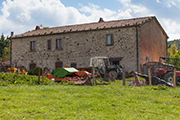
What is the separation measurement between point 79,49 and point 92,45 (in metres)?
1.69

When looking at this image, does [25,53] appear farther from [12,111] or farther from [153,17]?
[12,111]

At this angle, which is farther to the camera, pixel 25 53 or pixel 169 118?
pixel 25 53

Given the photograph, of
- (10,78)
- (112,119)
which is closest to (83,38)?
(10,78)

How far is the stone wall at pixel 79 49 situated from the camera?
893 inches

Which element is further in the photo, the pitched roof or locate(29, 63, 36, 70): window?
locate(29, 63, 36, 70): window

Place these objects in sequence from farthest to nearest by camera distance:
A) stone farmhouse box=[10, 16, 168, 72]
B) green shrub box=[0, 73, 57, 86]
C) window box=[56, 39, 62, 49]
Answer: window box=[56, 39, 62, 49] < stone farmhouse box=[10, 16, 168, 72] < green shrub box=[0, 73, 57, 86]

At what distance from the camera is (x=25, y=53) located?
28.1m

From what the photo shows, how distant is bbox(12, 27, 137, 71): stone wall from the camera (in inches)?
893

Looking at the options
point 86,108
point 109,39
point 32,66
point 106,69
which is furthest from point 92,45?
point 86,108

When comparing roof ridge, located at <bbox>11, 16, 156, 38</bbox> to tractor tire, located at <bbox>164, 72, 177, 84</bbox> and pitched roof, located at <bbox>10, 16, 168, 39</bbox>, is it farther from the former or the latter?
tractor tire, located at <bbox>164, 72, 177, 84</bbox>

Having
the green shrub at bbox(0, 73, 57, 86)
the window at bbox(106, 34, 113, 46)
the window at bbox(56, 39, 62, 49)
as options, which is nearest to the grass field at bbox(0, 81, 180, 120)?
the green shrub at bbox(0, 73, 57, 86)

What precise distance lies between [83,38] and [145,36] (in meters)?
6.99

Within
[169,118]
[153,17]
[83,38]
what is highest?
[153,17]

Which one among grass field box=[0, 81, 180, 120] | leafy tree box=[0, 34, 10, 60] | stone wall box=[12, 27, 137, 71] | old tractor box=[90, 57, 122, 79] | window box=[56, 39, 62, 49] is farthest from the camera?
leafy tree box=[0, 34, 10, 60]
